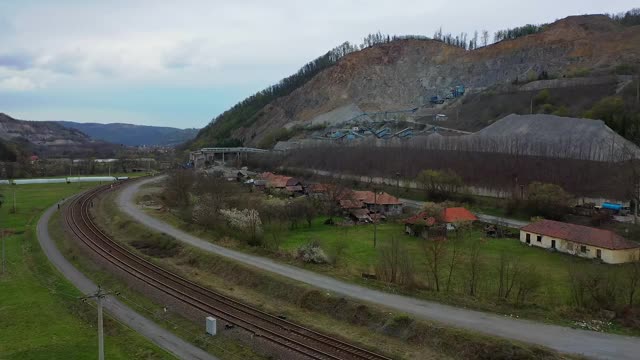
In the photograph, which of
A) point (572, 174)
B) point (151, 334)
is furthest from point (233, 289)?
point (572, 174)

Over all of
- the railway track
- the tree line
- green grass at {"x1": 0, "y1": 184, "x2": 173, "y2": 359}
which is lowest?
green grass at {"x1": 0, "y1": 184, "x2": 173, "y2": 359}

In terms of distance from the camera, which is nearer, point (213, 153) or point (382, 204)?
point (382, 204)

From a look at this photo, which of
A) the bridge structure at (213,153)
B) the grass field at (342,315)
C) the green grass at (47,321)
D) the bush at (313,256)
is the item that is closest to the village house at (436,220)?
the bush at (313,256)

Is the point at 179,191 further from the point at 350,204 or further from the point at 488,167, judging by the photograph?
the point at 488,167

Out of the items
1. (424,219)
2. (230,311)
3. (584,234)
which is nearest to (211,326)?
(230,311)

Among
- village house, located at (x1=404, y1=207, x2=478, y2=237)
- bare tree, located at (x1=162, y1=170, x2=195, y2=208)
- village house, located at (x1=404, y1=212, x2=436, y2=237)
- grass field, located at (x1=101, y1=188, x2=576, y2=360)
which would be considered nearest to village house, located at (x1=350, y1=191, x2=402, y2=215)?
village house, located at (x1=404, y1=207, x2=478, y2=237)

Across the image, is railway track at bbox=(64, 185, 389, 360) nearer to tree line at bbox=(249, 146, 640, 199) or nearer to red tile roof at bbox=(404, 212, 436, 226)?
red tile roof at bbox=(404, 212, 436, 226)

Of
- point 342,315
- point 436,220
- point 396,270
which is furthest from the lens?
point 436,220
